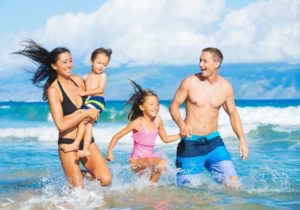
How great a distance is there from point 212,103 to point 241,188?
1262 mm

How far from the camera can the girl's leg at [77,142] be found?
6.11 meters

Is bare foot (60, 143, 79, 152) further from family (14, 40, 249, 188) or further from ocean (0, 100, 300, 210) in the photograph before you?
ocean (0, 100, 300, 210)

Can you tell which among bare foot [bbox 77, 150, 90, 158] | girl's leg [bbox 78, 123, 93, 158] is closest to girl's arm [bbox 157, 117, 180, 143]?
girl's leg [bbox 78, 123, 93, 158]

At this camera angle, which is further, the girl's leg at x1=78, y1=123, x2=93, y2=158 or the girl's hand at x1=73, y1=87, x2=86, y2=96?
the girl's hand at x1=73, y1=87, x2=86, y2=96

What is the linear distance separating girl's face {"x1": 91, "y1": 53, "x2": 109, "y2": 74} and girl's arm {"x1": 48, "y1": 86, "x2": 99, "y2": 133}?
89 cm

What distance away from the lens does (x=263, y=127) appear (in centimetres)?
2012

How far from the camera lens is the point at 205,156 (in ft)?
23.1

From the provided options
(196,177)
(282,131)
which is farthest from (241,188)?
(282,131)

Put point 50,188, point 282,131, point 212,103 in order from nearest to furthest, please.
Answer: point 212,103
point 50,188
point 282,131

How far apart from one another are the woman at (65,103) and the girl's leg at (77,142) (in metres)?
0.05

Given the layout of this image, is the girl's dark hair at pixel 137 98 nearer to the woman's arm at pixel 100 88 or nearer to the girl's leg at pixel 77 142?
the woman's arm at pixel 100 88

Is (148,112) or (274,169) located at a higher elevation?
(148,112)

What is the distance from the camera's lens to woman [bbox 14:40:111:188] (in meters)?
5.98

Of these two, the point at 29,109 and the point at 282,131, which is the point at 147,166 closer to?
the point at 282,131
